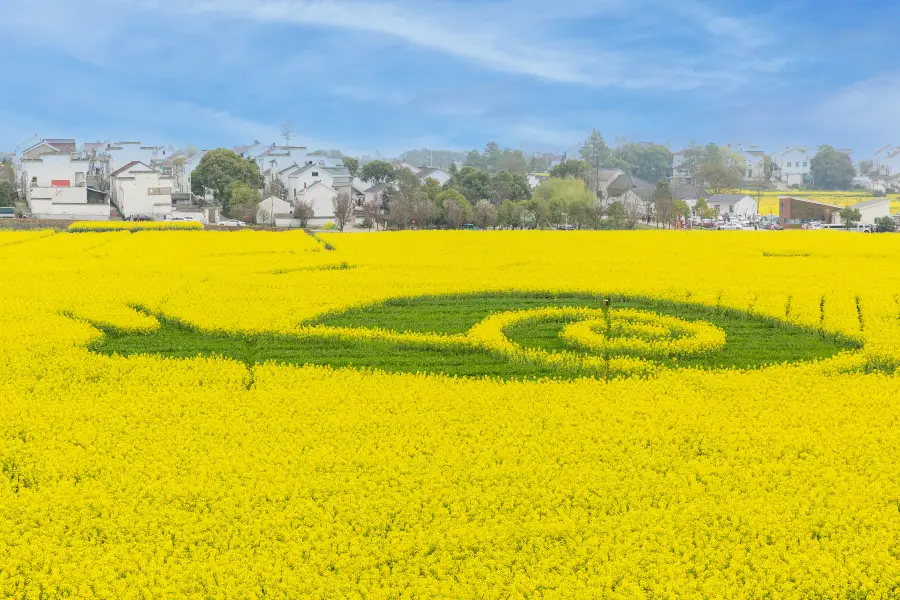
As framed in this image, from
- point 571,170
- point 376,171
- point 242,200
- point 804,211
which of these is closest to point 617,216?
point 804,211

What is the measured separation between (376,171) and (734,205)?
3636cm

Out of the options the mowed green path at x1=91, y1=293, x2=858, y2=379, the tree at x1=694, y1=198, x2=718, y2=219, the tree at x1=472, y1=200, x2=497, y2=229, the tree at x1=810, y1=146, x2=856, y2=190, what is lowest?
the mowed green path at x1=91, y1=293, x2=858, y2=379

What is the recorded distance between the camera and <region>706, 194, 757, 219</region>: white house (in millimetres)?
90375

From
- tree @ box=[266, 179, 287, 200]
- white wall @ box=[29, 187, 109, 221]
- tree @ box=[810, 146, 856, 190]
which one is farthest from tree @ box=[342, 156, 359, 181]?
tree @ box=[810, 146, 856, 190]

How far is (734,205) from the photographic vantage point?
9056 cm

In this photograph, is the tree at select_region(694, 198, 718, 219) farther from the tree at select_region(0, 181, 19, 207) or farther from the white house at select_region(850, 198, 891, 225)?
the tree at select_region(0, 181, 19, 207)

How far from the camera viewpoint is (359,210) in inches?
3120

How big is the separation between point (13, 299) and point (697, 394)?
16.7 metres

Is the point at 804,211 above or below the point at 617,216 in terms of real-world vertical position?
above

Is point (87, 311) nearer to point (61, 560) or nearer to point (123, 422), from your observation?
point (123, 422)

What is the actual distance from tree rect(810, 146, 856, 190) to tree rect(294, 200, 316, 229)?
89813 mm

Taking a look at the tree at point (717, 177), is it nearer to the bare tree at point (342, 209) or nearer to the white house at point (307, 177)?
the white house at point (307, 177)

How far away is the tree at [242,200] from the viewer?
71062mm

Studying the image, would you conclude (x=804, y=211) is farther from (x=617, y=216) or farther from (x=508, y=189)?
(x=508, y=189)
